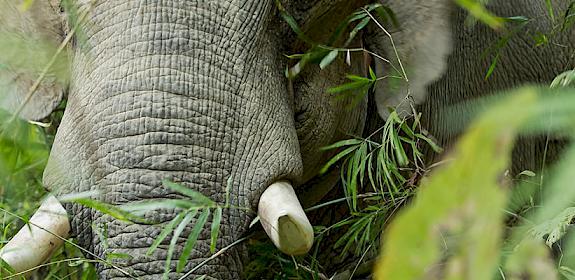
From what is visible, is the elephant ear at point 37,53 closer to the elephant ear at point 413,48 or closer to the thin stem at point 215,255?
the thin stem at point 215,255

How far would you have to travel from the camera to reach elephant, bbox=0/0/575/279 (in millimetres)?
1741

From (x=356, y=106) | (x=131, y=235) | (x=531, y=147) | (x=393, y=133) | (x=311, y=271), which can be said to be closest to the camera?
(x=131, y=235)

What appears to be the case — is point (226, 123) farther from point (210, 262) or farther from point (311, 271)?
point (311, 271)

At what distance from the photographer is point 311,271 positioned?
2123 mm

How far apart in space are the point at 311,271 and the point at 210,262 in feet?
1.41

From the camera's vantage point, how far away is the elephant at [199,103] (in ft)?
5.71

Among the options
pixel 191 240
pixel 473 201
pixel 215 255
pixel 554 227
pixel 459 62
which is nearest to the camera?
pixel 473 201

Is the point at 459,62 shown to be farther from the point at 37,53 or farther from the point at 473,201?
the point at 473,201

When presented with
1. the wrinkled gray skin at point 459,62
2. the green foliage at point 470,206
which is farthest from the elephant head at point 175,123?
the green foliage at point 470,206

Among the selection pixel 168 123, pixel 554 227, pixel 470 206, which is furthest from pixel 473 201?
pixel 168 123

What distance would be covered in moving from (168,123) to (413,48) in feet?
2.13

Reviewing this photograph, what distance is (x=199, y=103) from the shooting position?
1.81 m

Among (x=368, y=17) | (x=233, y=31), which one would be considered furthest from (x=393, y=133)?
(x=233, y=31)

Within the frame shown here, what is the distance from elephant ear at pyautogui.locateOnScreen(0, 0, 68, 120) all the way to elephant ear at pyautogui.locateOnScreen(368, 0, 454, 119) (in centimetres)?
67
